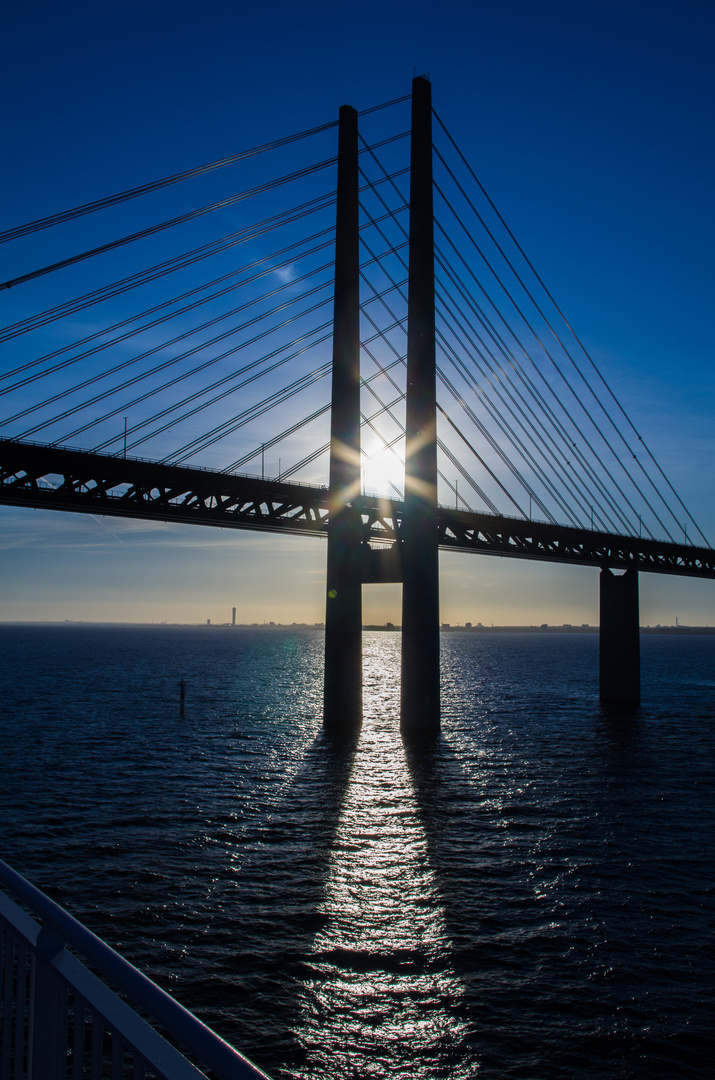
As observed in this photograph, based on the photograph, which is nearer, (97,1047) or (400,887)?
(97,1047)

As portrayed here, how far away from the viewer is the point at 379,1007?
12.3m

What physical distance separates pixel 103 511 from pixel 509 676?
66.8 meters

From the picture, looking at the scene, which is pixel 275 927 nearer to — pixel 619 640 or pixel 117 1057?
pixel 117 1057

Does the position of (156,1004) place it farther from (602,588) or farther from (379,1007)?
(602,588)

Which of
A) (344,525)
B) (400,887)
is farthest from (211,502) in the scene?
(400,887)

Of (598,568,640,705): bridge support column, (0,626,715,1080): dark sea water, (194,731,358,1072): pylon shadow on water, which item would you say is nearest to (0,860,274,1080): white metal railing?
(194,731,358,1072): pylon shadow on water

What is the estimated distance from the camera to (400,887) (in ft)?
57.9

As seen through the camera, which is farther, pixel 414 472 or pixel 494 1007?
pixel 414 472

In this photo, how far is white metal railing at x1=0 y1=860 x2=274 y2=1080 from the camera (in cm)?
233

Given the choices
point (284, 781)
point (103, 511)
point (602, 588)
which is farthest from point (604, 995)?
point (602, 588)

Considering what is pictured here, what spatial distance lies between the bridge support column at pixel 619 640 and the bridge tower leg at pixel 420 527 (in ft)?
71.2

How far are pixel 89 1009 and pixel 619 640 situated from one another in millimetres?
61662

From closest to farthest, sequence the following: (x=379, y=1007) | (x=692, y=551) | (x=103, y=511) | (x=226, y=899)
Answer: (x=379, y=1007) → (x=226, y=899) → (x=103, y=511) → (x=692, y=551)

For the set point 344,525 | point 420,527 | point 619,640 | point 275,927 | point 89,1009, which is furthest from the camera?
point 619,640
